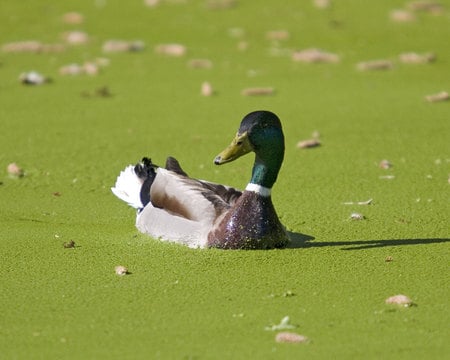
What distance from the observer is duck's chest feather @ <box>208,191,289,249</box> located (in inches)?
209

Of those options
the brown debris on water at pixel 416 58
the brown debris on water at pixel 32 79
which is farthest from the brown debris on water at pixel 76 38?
the brown debris on water at pixel 416 58

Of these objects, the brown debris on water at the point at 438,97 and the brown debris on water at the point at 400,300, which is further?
the brown debris on water at the point at 438,97

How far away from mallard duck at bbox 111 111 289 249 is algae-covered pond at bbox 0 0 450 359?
84 mm

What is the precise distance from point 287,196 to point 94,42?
4.70 m

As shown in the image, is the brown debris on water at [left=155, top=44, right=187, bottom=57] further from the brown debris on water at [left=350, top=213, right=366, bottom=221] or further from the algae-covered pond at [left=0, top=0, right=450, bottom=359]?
the brown debris on water at [left=350, top=213, right=366, bottom=221]

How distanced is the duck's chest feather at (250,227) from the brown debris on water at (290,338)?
3.72 feet

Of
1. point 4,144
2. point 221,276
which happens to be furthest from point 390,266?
point 4,144

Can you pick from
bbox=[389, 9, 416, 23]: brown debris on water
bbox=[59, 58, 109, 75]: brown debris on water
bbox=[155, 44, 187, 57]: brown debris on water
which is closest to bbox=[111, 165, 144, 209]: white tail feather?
bbox=[59, 58, 109, 75]: brown debris on water

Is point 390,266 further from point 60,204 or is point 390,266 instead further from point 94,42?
point 94,42

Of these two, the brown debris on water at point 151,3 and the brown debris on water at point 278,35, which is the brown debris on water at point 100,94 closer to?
the brown debris on water at point 278,35

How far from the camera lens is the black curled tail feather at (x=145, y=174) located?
6051mm

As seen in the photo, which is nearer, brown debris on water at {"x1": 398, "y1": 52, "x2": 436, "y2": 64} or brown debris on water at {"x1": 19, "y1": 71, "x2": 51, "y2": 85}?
brown debris on water at {"x1": 19, "y1": 71, "x2": 51, "y2": 85}

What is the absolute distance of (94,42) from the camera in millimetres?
10789

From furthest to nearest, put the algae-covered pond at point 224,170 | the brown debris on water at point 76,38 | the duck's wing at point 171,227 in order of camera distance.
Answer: the brown debris on water at point 76,38
the duck's wing at point 171,227
the algae-covered pond at point 224,170
